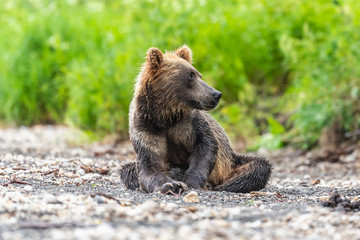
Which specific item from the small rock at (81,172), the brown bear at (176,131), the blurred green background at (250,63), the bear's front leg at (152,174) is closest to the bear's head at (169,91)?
the brown bear at (176,131)

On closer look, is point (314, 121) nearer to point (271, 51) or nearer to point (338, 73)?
point (338, 73)

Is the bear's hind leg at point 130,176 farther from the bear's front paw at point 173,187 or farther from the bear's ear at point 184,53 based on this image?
the bear's ear at point 184,53

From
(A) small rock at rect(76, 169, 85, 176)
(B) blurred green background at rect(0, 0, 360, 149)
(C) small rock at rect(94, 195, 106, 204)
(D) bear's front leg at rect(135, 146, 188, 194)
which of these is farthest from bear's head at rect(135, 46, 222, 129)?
(B) blurred green background at rect(0, 0, 360, 149)

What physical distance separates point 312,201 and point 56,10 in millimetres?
11718

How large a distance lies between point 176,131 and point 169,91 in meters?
0.39

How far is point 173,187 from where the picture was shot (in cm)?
500

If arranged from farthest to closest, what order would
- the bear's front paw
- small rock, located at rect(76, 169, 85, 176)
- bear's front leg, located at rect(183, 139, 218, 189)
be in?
small rock, located at rect(76, 169, 85, 176), bear's front leg, located at rect(183, 139, 218, 189), the bear's front paw

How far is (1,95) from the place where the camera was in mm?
14422

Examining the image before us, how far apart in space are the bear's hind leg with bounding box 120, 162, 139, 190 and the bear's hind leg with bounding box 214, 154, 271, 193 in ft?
2.65

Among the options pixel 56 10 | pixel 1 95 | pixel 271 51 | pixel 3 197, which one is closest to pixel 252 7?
pixel 271 51

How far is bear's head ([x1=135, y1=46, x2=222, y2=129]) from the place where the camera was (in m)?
5.46

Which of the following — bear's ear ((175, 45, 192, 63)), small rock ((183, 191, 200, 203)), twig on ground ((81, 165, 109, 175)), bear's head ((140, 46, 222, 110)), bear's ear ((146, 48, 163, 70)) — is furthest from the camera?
twig on ground ((81, 165, 109, 175))

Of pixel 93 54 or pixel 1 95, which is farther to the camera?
pixel 1 95

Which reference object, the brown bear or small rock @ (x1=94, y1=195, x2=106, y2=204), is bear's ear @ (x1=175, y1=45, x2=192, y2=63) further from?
small rock @ (x1=94, y1=195, x2=106, y2=204)
